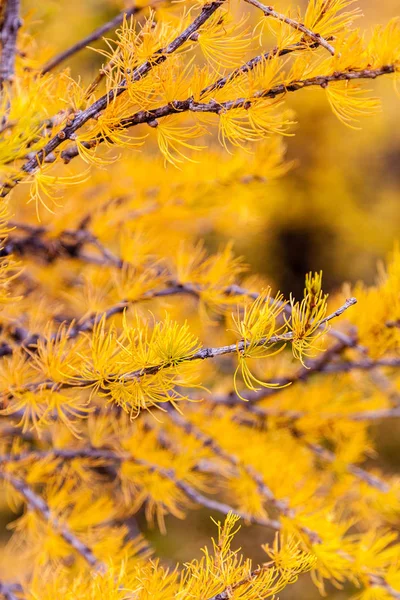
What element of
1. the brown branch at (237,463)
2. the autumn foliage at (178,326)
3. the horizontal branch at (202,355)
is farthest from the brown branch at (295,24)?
the brown branch at (237,463)

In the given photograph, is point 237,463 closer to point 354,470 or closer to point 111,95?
point 354,470

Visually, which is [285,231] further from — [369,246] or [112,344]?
[112,344]

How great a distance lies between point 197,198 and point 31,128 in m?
0.40

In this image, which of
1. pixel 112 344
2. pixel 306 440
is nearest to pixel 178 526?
pixel 306 440

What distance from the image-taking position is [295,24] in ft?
1.00

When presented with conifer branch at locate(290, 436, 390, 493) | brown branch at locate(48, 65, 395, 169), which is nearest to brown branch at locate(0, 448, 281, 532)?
conifer branch at locate(290, 436, 390, 493)

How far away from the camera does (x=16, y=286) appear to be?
24.6 inches

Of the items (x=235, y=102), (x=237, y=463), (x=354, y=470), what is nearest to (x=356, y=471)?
(x=354, y=470)

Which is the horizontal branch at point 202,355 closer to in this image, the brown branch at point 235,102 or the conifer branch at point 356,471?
the brown branch at point 235,102

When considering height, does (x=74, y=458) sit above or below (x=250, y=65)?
below

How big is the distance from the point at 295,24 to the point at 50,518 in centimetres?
45

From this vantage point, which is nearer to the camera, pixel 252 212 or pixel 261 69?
pixel 261 69

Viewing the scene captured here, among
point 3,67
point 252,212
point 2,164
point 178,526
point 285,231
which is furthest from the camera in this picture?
point 285,231

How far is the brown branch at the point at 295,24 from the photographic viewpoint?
0.30 metres
